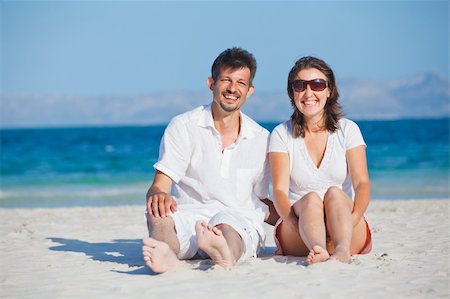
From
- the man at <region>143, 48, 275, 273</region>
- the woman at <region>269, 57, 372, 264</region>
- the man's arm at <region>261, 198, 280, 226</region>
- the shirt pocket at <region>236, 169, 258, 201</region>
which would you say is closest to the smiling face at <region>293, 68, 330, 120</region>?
the woman at <region>269, 57, 372, 264</region>

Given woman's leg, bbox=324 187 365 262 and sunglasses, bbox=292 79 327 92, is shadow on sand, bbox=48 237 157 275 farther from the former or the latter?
sunglasses, bbox=292 79 327 92

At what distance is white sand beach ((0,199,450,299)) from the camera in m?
4.30

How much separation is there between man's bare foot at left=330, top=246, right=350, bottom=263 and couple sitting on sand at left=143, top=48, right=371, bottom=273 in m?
0.18

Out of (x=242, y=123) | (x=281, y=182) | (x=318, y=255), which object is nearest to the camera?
(x=318, y=255)

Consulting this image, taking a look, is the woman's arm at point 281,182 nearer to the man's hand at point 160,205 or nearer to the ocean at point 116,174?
the man's hand at point 160,205

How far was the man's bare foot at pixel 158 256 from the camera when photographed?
461cm

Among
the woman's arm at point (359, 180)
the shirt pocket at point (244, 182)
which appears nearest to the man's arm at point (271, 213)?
the shirt pocket at point (244, 182)

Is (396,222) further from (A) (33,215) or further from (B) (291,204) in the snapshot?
Result: (A) (33,215)

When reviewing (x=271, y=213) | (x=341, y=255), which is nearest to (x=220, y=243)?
(x=341, y=255)

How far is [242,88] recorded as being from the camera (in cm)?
512

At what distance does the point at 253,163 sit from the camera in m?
5.25

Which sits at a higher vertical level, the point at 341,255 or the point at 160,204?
the point at 160,204

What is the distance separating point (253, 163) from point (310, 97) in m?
0.63

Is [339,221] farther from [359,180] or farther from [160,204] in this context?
[160,204]
